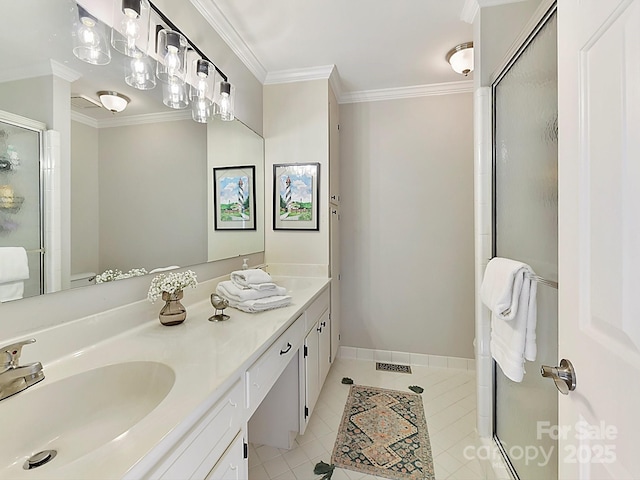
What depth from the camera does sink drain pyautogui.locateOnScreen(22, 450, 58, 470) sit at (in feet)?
2.10

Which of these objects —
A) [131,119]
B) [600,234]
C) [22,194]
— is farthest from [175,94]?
[600,234]

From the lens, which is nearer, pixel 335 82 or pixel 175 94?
pixel 175 94

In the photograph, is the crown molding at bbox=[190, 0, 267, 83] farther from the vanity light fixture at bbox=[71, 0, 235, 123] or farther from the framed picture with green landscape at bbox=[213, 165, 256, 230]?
the framed picture with green landscape at bbox=[213, 165, 256, 230]

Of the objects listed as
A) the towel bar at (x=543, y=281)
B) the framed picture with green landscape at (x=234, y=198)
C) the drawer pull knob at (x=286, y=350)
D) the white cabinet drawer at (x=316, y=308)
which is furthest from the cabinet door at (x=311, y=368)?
the towel bar at (x=543, y=281)

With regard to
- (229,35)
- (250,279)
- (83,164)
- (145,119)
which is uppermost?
(229,35)

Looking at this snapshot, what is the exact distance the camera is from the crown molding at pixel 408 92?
2.54 m

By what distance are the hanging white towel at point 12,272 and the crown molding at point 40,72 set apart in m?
0.47

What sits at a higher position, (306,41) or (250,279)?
(306,41)

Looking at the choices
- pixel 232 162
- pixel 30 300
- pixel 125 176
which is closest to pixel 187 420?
pixel 30 300

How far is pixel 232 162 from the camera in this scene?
1.99 m

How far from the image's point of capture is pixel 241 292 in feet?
4.92

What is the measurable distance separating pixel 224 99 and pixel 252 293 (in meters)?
1.18

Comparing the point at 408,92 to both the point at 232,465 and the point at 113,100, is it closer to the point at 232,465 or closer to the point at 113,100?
the point at 113,100

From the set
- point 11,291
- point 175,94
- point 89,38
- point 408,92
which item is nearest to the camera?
point 11,291
